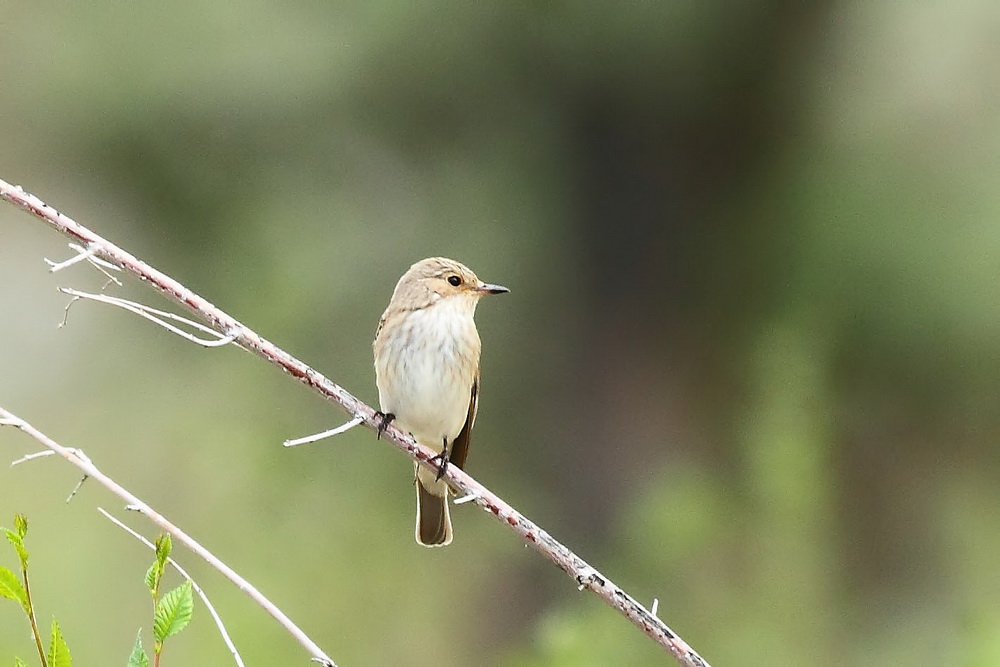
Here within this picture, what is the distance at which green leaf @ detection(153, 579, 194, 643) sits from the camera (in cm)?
94

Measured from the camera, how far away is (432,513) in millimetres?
3320

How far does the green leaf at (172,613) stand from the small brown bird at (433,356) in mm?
1867

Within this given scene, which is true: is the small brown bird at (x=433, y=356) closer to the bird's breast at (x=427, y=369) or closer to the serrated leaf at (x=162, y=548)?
the bird's breast at (x=427, y=369)

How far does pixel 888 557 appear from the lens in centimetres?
552

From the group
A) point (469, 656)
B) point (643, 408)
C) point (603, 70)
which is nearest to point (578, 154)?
point (603, 70)

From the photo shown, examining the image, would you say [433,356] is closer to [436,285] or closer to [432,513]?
[436,285]

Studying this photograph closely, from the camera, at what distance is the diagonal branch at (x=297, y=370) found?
54.3 inches

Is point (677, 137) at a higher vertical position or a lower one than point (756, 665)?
higher

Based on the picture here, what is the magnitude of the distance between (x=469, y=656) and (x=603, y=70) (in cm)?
307

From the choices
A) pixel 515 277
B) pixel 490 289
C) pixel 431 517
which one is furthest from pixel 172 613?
pixel 515 277

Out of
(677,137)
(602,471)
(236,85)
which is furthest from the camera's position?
(602,471)

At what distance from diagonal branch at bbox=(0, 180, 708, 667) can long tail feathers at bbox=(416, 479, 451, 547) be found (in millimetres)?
1635

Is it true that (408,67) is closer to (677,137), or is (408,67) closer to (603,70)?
(603,70)

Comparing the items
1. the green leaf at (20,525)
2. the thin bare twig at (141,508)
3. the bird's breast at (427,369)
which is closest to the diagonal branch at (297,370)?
the thin bare twig at (141,508)
